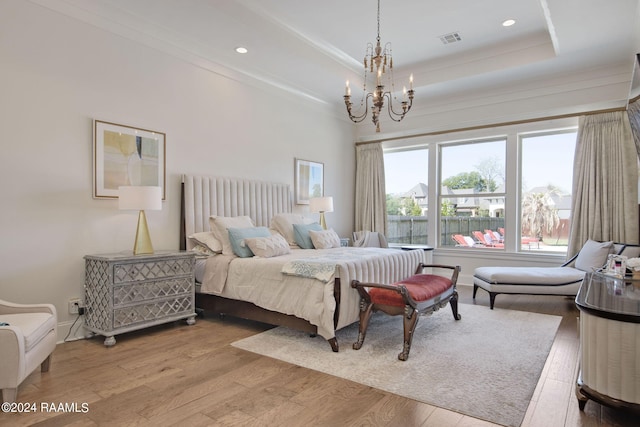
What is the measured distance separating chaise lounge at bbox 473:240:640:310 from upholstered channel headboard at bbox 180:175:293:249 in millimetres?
2998

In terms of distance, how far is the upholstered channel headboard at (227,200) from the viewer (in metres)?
4.29

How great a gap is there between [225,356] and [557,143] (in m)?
5.53

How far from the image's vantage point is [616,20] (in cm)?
375

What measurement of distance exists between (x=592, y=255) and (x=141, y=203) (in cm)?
516

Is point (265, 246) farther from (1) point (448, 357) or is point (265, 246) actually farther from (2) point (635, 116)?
(2) point (635, 116)

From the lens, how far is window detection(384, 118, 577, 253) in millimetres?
5648

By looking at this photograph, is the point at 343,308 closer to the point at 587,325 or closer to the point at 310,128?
the point at 587,325

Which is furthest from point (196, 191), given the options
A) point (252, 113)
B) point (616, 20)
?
point (616, 20)

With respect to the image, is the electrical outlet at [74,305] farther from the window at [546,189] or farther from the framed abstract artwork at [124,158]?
the window at [546,189]

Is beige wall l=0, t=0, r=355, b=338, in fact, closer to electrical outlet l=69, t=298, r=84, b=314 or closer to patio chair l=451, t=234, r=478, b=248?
electrical outlet l=69, t=298, r=84, b=314

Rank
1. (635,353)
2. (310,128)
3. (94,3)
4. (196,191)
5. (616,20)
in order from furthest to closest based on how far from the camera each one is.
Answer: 1. (310,128)
2. (196,191)
3. (616,20)
4. (94,3)
5. (635,353)

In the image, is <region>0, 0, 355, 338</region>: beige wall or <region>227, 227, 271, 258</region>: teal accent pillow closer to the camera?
<region>0, 0, 355, 338</region>: beige wall

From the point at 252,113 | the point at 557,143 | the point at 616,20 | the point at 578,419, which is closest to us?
the point at 578,419

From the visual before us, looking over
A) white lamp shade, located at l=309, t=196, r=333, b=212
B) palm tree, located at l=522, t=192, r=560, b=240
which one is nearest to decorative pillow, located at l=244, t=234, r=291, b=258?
white lamp shade, located at l=309, t=196, r=333, b=212
